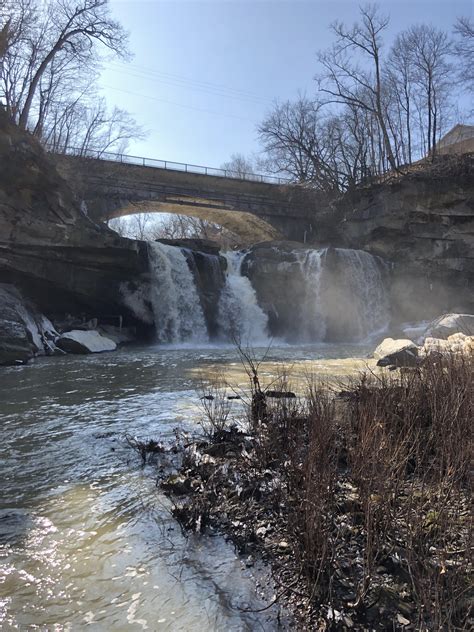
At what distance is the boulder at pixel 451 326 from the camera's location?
1597 cm

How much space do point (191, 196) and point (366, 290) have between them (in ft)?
42.0

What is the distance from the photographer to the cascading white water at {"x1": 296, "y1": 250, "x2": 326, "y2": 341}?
78.9 ft

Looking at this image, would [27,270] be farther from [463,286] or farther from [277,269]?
[463,286]

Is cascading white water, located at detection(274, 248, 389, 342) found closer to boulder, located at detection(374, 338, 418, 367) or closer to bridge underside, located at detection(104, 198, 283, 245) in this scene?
bridge underside, located at detection(104, 198, 283, 245)

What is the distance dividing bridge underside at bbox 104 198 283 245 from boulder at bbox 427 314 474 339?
18.2 metres

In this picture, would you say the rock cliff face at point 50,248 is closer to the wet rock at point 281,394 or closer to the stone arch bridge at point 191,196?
the stone arch bridge at point 191,196

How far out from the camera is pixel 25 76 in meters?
23.5

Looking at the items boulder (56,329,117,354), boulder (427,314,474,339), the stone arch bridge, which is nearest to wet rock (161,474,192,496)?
boulder (56,329,117,354)

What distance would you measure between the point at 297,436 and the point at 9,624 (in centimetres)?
246

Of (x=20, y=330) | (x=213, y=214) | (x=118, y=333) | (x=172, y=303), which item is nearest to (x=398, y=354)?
(x=20, y=330)

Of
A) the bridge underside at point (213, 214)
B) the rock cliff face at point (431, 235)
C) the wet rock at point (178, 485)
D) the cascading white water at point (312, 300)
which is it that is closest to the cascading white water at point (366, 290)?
the rock cliff face at point (431, 235)

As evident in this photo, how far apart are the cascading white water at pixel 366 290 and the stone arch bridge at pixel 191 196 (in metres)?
8.62

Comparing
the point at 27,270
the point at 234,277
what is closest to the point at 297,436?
the point at 27,270

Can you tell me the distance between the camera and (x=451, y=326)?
16234 millimetres
